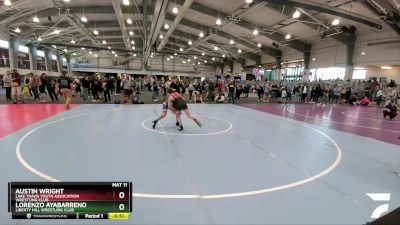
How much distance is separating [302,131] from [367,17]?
12971 mm

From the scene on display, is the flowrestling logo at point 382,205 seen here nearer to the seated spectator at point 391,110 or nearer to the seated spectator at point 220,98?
the seated spectator at point 391,110

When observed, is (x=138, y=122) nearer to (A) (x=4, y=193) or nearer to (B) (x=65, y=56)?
(A) (x=4, y=193)

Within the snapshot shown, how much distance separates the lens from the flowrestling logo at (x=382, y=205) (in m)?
3.21

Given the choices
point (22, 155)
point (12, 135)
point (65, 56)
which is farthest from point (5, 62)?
point (22, 155)

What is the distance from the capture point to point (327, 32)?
2111cm

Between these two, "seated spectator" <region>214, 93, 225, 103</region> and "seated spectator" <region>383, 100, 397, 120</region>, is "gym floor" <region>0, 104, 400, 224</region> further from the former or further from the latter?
"seated spectator" <region>214, 93, 225, 103</region>
